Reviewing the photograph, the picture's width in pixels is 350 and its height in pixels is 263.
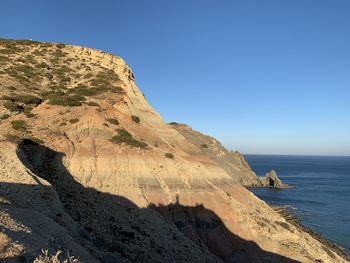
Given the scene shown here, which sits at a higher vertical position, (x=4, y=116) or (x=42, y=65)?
(x=42, y=65)

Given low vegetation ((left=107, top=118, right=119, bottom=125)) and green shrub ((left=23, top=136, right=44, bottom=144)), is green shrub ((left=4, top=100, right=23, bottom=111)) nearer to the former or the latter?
green shrub ((left=23, top=136, right=44, bottom=144))

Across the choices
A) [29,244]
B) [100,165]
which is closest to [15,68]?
[100,165]

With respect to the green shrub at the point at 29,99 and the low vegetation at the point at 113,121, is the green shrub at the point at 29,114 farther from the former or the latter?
the low vegetation at the point at 113,121

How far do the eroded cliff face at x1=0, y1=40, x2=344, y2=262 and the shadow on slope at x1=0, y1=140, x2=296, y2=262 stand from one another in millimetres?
99

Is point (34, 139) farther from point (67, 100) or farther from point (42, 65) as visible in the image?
point (42, 65)

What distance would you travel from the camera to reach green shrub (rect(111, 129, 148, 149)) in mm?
38344

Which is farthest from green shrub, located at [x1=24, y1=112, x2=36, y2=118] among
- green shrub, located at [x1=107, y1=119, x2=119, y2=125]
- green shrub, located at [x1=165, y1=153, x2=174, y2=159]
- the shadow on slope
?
green shrub, located at [x1=165, y1=153, x2=174, y2=159]

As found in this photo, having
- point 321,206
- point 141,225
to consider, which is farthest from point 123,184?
point 321,206

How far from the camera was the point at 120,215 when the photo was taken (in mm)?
31500

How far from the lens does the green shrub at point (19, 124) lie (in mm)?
34969

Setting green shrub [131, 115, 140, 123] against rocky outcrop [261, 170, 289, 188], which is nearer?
green shrub [131, 115, 140, 123]

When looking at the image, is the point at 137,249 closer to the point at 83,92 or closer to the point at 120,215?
the point at 120,215

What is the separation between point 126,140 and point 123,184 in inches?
226

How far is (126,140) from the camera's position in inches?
1524
